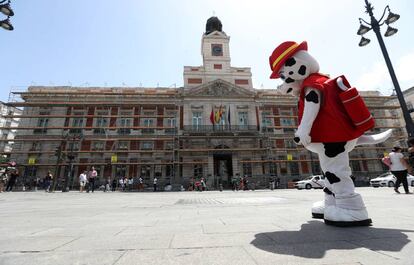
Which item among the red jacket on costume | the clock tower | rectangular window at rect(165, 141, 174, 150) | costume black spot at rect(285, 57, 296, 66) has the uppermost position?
the clock tower

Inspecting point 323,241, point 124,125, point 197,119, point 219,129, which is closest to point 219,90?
point 197,119

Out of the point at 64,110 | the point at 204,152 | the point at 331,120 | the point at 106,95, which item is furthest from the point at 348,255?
the point at 64,110

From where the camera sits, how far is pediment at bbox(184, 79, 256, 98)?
85.6ft

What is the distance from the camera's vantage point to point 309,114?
232cm

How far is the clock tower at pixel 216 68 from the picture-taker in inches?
1115

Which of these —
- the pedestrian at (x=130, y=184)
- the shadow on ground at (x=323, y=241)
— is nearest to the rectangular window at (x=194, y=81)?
the pedestrian at (x=130, y=184)

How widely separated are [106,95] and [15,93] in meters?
8.97

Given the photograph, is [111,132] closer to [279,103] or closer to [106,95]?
[106,95]

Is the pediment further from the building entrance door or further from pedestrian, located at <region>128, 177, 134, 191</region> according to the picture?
pedestrian, located at <region>128, 177, 134, 191</region>

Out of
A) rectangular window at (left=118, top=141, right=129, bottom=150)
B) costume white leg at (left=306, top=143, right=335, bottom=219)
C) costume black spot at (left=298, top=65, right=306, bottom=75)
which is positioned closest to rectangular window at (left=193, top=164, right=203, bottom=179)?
rectangular window at (left=118, top=141, right=129, bottom=150)

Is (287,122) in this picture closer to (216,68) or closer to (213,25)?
(216,68)

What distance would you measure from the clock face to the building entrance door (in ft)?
47.3

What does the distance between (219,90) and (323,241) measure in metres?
25.8

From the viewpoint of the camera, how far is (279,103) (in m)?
26.8
